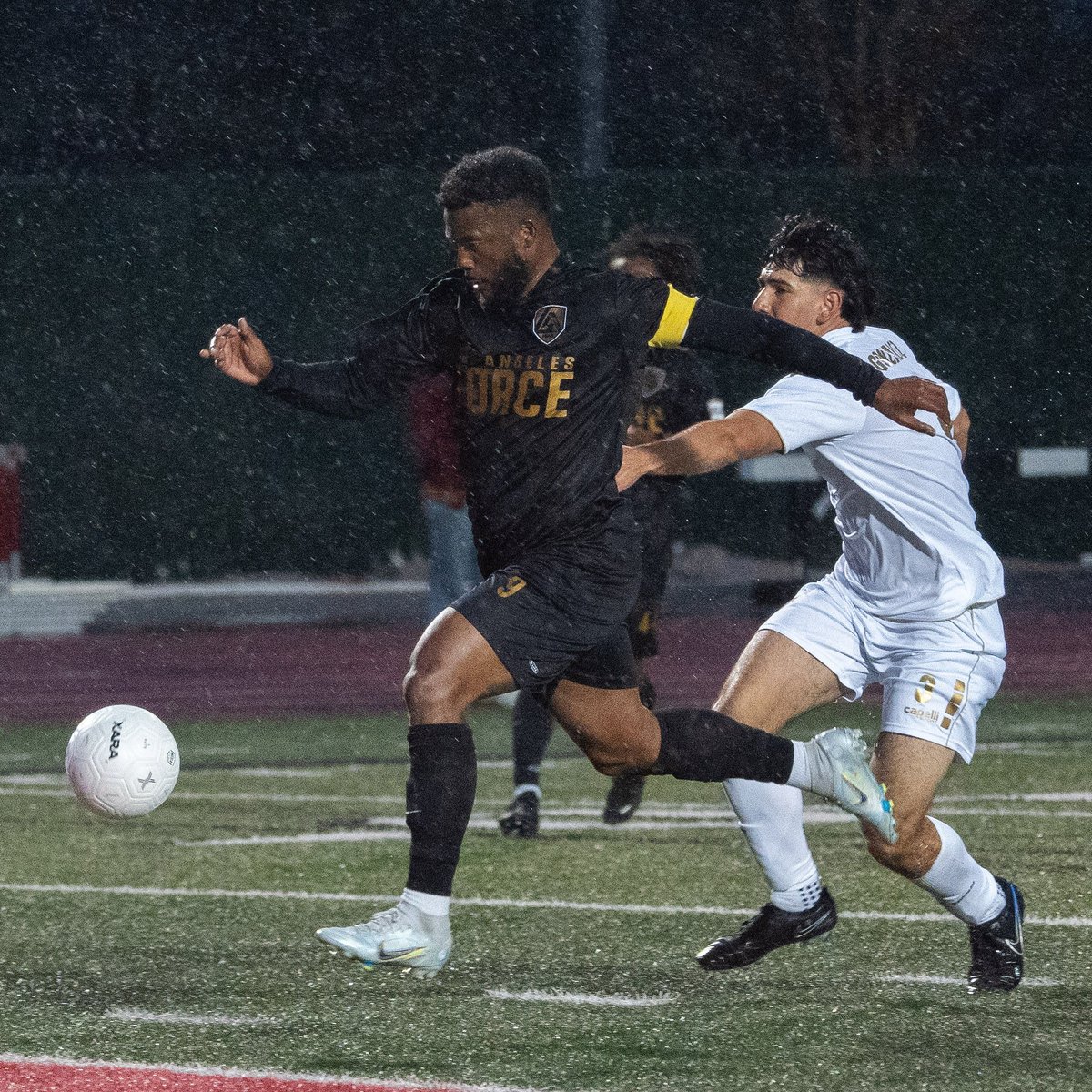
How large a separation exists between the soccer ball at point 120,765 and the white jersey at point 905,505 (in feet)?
6.03

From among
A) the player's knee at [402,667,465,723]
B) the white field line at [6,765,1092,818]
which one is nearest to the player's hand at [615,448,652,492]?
the player's knee at [402,667,465,723]

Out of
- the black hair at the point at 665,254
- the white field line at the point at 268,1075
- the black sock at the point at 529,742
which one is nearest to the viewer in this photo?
the white field line at the point at 268,1075

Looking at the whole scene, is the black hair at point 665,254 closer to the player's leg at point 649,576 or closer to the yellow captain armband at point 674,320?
the player's leg at point 649,576

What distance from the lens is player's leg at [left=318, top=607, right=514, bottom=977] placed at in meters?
4.72

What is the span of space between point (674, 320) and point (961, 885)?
157 centimetres

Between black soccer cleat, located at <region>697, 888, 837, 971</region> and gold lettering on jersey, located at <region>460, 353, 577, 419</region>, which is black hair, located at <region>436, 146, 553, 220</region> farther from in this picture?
black soccer cleat, located at <region>697, 888, 837, 971</region>

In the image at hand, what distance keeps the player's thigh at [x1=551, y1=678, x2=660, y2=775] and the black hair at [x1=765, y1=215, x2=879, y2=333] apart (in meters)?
1.23

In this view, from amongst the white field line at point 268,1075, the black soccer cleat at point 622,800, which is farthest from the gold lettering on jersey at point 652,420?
the white field line at point 268,1075

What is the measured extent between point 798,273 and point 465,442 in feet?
3.69

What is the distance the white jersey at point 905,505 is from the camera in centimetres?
535

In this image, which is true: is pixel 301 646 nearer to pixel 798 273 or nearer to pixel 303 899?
pixel 303 899

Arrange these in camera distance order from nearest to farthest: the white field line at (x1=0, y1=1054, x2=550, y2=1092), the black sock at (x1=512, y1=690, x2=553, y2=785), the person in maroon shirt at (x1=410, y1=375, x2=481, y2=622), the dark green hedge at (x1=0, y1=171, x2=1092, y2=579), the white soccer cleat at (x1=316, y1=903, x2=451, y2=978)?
the white field line at (x1=0, y1=1054, x2=550, y2=1092) → the white soccer cleat at (x1=316, y1=903, x2=451, y2=978) → the black sock at (x1=512, y1=690, x2=553, y2=785) → the person in maroon shirt at (x1=410, y1=375, x2=481, y2=622) → the dark green hedge at (x1=0, y1=171, x2=1092, y2=579)

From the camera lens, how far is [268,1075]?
14.8 ft

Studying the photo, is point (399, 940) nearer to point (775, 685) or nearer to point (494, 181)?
point (775, 685)
